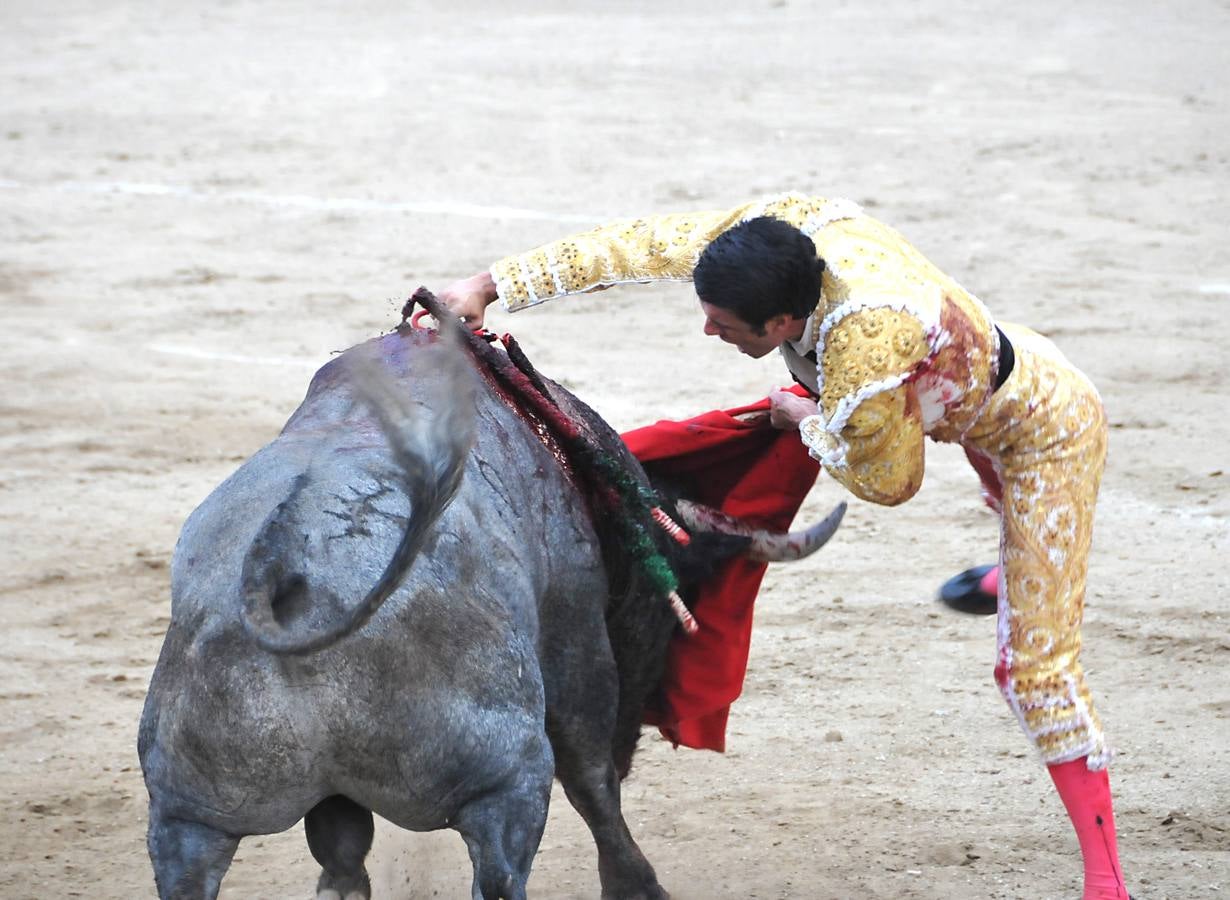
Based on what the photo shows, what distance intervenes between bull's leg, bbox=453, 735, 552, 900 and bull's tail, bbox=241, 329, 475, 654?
0.34 metres

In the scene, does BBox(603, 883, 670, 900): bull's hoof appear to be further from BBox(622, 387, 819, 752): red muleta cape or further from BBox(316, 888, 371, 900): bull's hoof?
BBox(316, 888, 371, 900): bull's hoof

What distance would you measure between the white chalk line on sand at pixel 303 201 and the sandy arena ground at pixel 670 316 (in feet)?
0.13

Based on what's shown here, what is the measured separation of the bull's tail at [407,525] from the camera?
2.20 meters

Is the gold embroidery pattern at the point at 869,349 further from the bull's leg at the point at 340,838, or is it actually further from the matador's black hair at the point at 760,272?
the bull's leg at the point at 340,838

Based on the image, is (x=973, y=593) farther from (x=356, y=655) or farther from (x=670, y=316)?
(x=670, y=316)

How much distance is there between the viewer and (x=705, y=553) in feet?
11.4

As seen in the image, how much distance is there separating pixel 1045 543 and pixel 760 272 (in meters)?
0.76

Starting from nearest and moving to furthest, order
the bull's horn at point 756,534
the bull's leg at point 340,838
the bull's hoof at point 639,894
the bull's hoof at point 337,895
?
the bull's leg at point 340,838 < the bull's hoof at point 337,895 < the bull's horn at point 756,534 < the bull's hoof at point 639,894

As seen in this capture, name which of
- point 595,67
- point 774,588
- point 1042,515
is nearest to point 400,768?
point 1042,515

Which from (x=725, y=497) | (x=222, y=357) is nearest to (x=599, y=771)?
(x=725, y=497)

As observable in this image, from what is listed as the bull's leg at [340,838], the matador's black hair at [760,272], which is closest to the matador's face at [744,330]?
the matador's black hair at [760,272]

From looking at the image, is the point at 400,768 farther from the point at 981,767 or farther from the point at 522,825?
the point at 981,767

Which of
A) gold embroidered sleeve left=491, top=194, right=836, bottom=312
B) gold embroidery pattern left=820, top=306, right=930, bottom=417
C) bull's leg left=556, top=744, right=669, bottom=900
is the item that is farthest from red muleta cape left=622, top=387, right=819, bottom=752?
gold embroidery pattern left=820, top=306, right=930, bottom=417

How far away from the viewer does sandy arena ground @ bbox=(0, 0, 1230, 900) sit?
12.7ft
